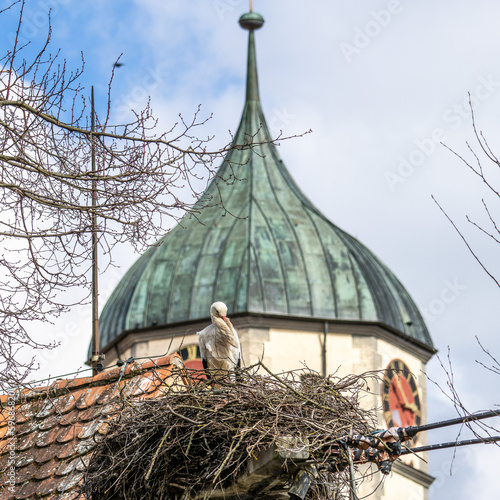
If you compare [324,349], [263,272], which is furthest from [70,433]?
[263,272]

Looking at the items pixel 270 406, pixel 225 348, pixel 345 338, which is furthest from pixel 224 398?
pixel 345 338

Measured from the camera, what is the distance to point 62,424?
1184 cm

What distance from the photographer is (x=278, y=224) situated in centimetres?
3562

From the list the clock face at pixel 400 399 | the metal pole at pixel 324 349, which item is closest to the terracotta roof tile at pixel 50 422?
the metal pole at pixel 324 349

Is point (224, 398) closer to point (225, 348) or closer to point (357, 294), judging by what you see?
point (225, 348)

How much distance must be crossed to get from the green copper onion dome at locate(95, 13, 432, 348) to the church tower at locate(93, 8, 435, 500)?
0.07ft

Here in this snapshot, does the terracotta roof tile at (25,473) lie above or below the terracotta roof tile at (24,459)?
below

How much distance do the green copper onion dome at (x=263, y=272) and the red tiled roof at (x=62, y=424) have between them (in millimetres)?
21506

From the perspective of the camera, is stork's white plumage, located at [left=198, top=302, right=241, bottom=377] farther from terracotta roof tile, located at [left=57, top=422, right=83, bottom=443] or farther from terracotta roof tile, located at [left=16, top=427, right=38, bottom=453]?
terracotta roof tile, located at [left=16, top=427, right=38, bottom=453]

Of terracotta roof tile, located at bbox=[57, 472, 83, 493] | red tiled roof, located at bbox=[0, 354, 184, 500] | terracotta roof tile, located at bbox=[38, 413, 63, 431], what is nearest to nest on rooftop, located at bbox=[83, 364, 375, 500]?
red tiled roof, located at bbox=[0, 354, 184, 500]

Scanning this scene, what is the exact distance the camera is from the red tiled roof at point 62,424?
1110 cm

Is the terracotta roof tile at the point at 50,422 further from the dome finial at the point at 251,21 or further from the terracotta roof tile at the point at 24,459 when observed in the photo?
the dome finial at the point at 251,21

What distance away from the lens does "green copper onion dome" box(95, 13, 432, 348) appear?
34469mm

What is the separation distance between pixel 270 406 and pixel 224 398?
35cm
